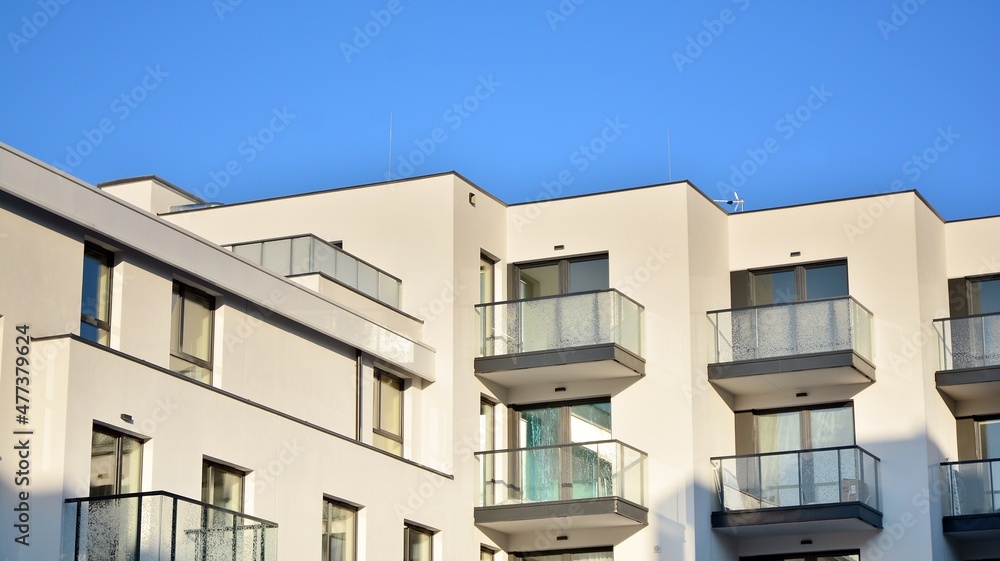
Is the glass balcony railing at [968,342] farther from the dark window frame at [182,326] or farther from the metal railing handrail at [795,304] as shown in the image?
the dark window frame at [182,326]

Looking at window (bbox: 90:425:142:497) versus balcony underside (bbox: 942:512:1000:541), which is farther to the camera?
balcony underside (bbox: 942:512:1000:541)

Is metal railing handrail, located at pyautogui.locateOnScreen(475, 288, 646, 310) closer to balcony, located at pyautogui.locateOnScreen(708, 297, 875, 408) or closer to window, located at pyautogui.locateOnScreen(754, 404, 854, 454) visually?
balcony, located at pyautogui.locateOnScreen(708, 297, 875, 408)

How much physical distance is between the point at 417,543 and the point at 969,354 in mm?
10412

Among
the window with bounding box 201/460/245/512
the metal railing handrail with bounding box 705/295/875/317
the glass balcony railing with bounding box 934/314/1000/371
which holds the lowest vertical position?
the window with bounding box 201/460/245/512

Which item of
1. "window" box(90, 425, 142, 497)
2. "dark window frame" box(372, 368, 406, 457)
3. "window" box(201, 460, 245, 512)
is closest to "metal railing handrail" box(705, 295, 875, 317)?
"dark window frame" box(372, 368, 406, 457)

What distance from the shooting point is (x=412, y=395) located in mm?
28609

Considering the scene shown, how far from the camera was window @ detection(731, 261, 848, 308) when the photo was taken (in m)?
30.6

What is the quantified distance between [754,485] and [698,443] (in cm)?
120

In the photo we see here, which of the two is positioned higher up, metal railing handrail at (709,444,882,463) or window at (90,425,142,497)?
metal railing handrail at (709,444,882,463)

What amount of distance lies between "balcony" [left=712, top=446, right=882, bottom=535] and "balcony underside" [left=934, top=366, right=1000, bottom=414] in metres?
2.15

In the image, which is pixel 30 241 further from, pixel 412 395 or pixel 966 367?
pixel 966 367

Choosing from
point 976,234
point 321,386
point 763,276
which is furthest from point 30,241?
point 976,234

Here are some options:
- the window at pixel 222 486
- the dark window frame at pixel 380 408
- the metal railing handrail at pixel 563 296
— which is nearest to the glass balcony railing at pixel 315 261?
the dark window frame at pixel 380 408

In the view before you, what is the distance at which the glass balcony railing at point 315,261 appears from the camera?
90.6 ft
